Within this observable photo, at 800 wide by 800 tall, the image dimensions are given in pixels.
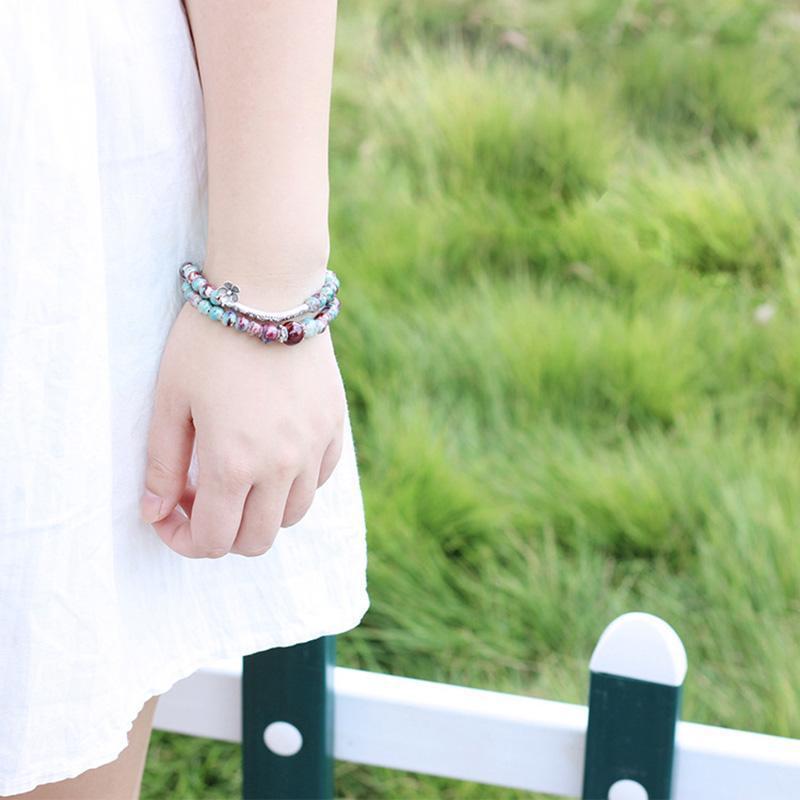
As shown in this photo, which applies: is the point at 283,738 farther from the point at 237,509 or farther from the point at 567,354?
the point at 567,354

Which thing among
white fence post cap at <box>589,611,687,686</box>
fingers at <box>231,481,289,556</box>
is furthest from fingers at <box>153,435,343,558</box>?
white fence post cap at <box>589,611,687,686</box>

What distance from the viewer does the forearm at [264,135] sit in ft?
2.06

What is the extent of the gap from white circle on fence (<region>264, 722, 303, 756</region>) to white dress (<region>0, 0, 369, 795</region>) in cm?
39

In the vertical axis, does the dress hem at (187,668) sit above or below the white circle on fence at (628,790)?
above

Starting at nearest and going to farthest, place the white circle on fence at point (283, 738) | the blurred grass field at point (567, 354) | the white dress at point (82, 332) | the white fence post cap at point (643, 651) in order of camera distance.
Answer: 1. the white dress at point (82, 332)
2. the white fence post cap at point (643, 651)
3. the white circle on fence at point (283, 738)
4. the blurred grass field at point (567, 354)

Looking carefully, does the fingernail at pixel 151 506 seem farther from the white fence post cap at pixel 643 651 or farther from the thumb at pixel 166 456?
the white fence post cap at pixel 643 651

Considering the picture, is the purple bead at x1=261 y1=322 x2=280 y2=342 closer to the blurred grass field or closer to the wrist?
the wrist

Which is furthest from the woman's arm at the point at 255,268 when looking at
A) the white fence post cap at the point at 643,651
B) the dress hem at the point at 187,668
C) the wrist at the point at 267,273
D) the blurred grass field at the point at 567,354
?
the blurred grass field at the point at 567,354

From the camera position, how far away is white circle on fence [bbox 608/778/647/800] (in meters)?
0.99

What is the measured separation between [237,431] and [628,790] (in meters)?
0.54

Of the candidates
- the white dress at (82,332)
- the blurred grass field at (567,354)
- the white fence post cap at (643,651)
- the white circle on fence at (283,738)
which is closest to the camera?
the white dress at (82,332)

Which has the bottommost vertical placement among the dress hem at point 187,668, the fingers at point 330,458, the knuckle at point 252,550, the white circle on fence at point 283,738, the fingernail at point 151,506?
the white circle on fence at point 283,738

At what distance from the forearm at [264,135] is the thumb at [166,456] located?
2.9 inches

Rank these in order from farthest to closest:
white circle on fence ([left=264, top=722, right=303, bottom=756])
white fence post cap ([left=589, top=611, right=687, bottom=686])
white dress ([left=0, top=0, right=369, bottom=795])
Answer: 1. white circle on fence ([left=264, top=722, right=303, bottom=756])
2. white fence post cap ([left=589, top=611, right=687, bottom=686])
3. white dress ([left=0, top=0, right=369, bottom=795])
